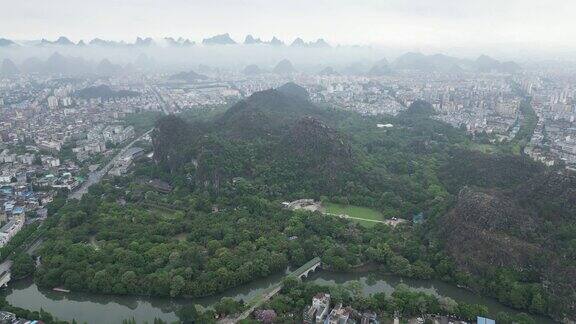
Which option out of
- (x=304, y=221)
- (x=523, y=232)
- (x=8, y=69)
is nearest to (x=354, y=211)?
(x=304, y=221)

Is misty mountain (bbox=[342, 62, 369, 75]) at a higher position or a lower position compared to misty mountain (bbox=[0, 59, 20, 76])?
higher

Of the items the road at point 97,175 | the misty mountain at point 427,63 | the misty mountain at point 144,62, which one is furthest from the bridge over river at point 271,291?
the misty mountain at point 144,62

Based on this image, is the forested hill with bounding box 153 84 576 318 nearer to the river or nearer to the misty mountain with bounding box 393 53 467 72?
the river

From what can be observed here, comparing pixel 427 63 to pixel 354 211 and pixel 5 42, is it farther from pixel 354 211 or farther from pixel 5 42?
pixel 5 42

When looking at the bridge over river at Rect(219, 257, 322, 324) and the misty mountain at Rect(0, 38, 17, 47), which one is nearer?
the bridge over river at Rect(219, 257, 322, 324)

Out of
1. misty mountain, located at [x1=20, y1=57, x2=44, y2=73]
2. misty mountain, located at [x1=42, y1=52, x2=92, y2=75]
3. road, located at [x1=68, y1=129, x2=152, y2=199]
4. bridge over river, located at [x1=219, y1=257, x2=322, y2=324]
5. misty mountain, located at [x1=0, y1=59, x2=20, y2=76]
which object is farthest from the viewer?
misty mountain, located at [x1=20, y1=57, x2=44, y2=73]

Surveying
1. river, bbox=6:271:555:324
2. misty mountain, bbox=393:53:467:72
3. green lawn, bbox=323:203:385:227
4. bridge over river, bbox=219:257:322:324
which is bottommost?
river, bbox=6:271:555:324

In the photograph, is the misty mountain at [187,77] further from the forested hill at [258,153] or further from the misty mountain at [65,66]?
the forested hill at [258,153]

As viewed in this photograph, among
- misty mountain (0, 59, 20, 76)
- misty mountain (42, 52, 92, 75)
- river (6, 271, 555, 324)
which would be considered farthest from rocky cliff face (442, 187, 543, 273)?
misty mountain (0, 59, 20, 76)
